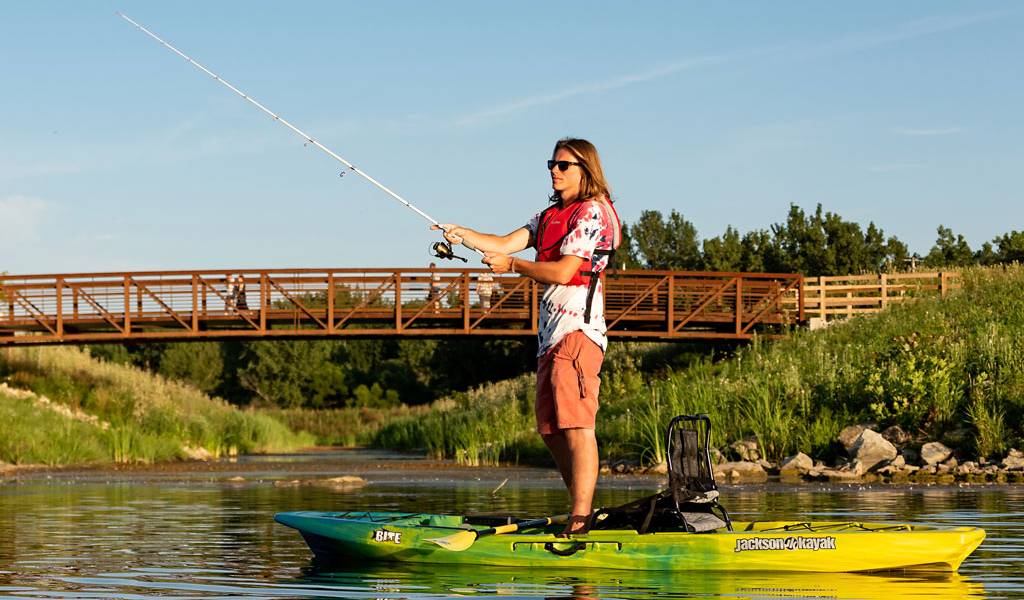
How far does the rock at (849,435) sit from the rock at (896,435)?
0.38 metres

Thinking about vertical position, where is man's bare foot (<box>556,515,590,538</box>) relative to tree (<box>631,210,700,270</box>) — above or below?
below

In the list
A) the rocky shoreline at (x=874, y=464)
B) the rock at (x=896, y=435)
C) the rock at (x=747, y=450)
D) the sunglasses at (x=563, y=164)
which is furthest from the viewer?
the rock at (x=747, y=450)

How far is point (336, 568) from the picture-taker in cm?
871

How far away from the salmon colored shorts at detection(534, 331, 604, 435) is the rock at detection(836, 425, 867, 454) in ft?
44.0

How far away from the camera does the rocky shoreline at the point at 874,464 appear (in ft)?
61.2

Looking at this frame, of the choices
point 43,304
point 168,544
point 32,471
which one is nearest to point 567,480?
point 168,544

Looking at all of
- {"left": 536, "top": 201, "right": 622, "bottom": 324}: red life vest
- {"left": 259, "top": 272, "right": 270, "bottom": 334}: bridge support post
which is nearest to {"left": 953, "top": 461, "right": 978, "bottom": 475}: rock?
{"left": 536, "top": 201, "right": 622, "bottom": 324}: red life vest

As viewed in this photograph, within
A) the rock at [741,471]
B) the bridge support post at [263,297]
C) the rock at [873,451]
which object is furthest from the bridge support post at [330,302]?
the rock at [873,451]

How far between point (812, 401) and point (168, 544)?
1458cm

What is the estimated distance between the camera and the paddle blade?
8.50 m

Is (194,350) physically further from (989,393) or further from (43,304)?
(989,393)

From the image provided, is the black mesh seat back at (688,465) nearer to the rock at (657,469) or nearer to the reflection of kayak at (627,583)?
the reflection of kayak at (627,583)

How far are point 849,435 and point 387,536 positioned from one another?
44.7ft

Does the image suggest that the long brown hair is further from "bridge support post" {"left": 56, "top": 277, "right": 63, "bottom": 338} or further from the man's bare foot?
"bridge support post" {"left": 56, "top": 277, "right": 63, "bottom": 338}
